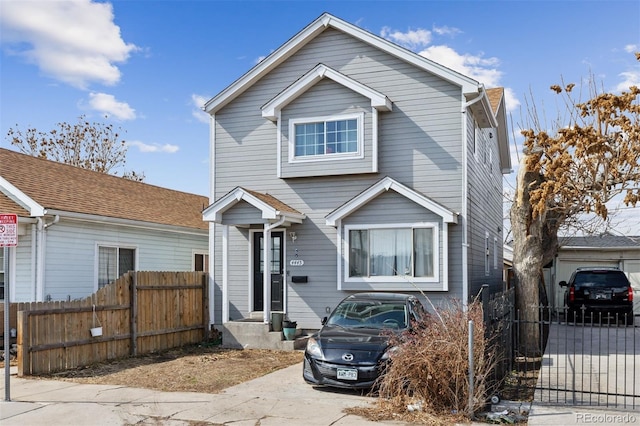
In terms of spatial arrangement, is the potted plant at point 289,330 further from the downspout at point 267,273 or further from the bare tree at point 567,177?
the bare tree at point 567,177

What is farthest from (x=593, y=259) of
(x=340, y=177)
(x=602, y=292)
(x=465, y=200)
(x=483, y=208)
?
(x=340, y=177)

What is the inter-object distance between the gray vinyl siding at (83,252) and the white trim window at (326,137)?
6.09 m

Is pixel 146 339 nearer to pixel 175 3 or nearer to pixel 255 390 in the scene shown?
pixel 255 390

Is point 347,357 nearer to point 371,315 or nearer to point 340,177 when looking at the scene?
point 371,315

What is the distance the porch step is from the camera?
1419 centimetres

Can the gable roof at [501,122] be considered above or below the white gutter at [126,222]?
above

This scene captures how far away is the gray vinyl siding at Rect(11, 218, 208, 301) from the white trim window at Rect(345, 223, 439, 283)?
7.27 m

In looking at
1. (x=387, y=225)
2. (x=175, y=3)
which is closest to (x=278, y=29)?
(x=175, y=3)

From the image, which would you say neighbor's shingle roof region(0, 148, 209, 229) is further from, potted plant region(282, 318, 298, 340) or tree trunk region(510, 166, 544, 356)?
tree trunk region(510, 166, 544, 356)

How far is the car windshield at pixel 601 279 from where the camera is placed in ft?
59.7

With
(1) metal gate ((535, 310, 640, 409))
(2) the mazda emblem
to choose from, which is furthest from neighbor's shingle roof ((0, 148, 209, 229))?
(1) metal gate ((535, 310, 640, 409))

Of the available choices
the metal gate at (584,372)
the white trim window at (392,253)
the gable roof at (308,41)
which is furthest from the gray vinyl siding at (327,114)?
the metal gate at (584,372)

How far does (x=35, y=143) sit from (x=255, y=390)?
29948 millimetres

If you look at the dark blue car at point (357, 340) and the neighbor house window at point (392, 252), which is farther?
the neighbor house window at point (392, 252)
